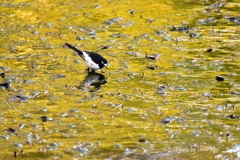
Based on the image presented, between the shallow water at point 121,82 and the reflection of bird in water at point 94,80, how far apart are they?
0.07 feet

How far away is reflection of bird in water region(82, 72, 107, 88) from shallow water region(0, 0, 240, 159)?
0.8 inches

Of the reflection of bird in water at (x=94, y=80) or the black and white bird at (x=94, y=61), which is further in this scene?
the black and white bird at (x=94, y=61)

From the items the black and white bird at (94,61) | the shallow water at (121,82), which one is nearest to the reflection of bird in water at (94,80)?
the shallow water at (121,82)

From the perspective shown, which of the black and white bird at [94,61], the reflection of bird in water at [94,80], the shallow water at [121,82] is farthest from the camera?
the black and white bird at [94,61]

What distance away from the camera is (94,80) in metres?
11.0

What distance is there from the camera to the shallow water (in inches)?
318

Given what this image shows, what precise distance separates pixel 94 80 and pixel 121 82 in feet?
2.03

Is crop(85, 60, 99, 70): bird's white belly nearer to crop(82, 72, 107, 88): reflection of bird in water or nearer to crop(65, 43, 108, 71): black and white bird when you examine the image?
crop(65, 43, 108, 71): black and white bird

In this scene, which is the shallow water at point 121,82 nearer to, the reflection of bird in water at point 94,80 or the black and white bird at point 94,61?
the reflection of bird in water at point 94,80

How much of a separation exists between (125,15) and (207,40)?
304cm

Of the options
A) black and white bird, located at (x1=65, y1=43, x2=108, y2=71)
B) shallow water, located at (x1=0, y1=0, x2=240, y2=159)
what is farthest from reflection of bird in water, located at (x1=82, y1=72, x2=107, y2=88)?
black and white bird, located at (x1=65, y1=43, x2=108, y2=71)

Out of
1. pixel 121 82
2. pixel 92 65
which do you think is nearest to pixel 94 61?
pixel 92 65

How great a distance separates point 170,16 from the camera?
15.0m

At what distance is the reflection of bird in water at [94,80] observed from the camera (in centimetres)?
1073
